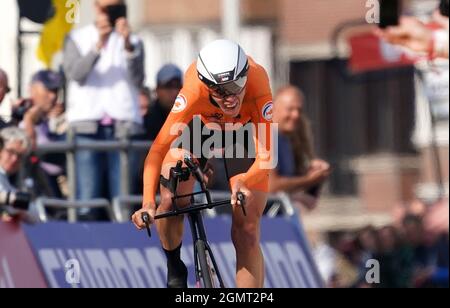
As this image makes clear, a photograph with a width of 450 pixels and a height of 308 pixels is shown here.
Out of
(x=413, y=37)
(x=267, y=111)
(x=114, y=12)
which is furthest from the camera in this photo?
(x=114, y=12)

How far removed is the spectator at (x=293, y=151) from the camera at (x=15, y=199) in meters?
2.97

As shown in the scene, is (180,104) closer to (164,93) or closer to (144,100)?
(164,93)

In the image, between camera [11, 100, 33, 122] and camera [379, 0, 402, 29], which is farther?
camera [11, 100, 33, 122]

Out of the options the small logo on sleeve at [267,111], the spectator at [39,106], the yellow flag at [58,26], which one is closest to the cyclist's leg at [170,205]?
the small logo on sleeve at [267,111]

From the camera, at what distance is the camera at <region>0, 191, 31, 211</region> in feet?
44.1

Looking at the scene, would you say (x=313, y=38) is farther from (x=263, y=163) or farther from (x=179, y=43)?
(x=263, y=163)

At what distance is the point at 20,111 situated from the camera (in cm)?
1427

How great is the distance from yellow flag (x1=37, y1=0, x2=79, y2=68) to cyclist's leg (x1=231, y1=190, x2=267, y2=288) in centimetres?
297

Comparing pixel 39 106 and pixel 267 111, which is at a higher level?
pixel 267 111

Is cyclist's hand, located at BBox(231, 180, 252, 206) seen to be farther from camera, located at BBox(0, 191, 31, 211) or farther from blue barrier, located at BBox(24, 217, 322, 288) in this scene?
camera, located at BBox(0, 191, 31, 211)

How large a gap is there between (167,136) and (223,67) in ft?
2.00

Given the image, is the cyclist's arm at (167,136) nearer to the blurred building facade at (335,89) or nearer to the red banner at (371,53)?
the red banner at (371,53)

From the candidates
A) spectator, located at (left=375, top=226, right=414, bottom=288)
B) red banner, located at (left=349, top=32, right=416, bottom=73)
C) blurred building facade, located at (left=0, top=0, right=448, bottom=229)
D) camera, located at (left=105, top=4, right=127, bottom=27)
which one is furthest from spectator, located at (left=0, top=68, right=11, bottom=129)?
blurred building facade, located at (left=0, top=0, right=448, bottom=229)

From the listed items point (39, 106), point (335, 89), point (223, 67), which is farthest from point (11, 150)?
point (335, 89)
